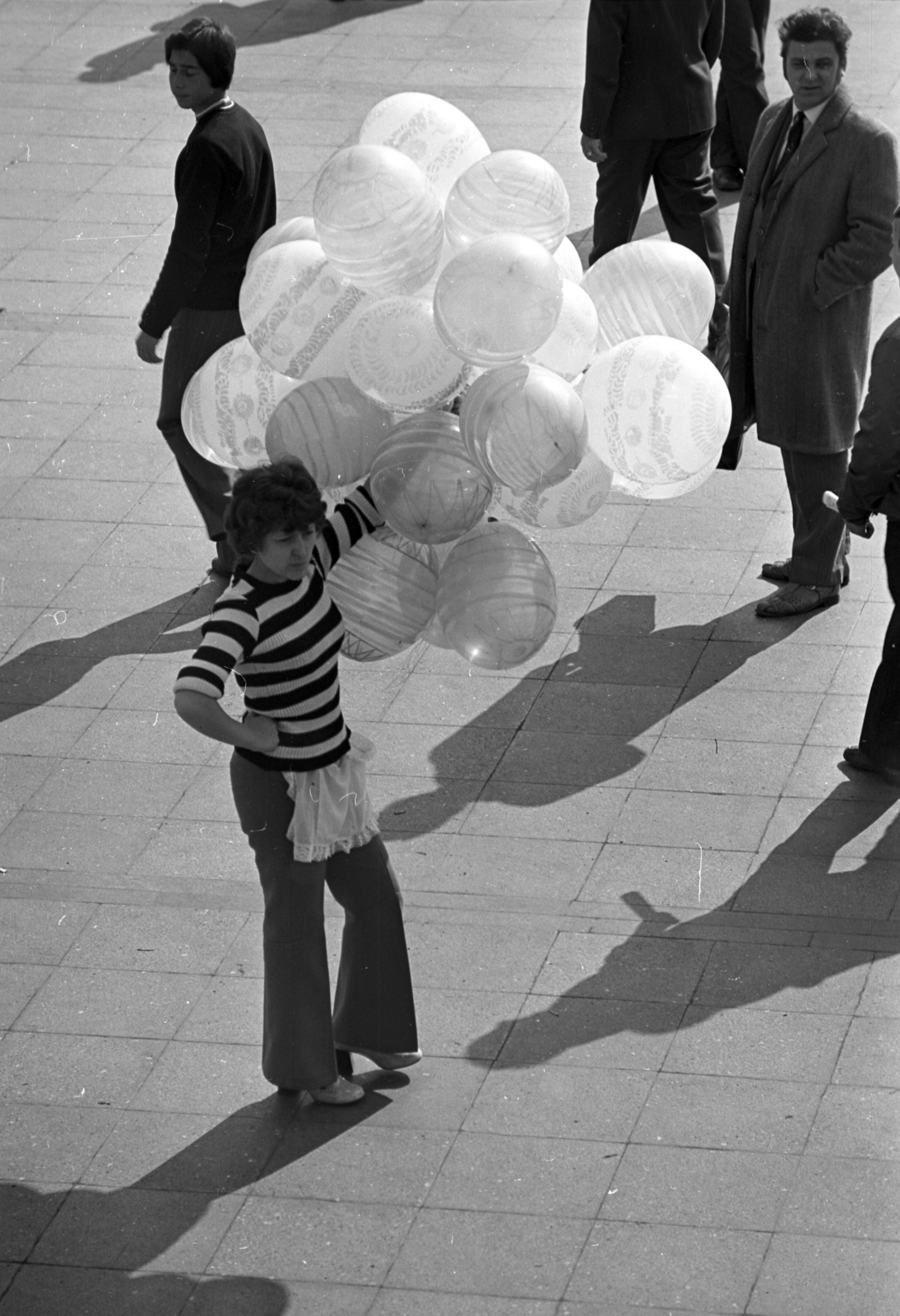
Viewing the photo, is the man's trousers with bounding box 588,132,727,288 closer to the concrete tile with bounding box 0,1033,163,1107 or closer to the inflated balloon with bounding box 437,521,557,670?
the inflated balloon with bounding box 437,521,557,670

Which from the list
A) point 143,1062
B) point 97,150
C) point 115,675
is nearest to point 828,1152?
point 143,1062

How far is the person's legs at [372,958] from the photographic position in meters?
5.30

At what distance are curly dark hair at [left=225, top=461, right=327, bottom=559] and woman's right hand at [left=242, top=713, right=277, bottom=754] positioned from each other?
450 mm

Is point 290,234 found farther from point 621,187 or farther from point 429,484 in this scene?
point 621,187

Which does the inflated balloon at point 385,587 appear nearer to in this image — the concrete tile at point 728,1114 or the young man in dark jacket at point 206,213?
the concrete tile at point 728,1114

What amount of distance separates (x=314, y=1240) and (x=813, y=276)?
396cm

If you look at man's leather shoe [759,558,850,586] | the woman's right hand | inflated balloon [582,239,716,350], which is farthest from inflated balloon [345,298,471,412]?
man's leather shoe [759,558,850,586]

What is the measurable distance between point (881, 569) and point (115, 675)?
2.89 m

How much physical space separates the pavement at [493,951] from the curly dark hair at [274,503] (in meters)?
1.56

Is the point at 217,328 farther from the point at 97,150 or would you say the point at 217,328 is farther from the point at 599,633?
the point at 97,150

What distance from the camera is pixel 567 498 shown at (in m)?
5.20

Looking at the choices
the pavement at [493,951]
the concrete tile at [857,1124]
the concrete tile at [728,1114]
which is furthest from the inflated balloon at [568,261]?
the concrete tile at [857,1124]

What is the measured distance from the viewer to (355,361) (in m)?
5.05

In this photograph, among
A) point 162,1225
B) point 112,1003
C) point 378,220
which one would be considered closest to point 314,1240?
point 162,1225
